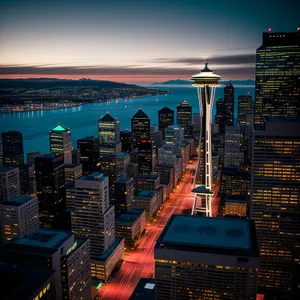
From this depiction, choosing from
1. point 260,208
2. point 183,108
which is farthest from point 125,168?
point 183,108

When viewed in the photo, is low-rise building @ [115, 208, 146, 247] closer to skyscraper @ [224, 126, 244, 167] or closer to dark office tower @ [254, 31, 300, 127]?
dark office tower @ [254, 31, 300, 127]

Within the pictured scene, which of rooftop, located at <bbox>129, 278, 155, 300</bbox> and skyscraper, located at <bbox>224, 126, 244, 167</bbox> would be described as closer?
rooftop, located at <bbox>129, 278, 155, 300</bbox>

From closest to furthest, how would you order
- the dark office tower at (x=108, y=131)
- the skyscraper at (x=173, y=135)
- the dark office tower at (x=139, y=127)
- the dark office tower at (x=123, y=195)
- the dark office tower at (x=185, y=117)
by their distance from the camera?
the dark office tower at (x=123, y=195) < the dark office tower at (x=108, y=131) < the skyscraper at (x=173, y=135) < the dark office tower at (x=139, y=127) < the dark office tower at (x=185, y=117)

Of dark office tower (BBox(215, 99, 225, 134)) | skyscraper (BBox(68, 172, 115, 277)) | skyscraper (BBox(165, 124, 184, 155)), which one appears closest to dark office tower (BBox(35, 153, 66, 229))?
skyscraper (BBox(68, 172, 115, 277))

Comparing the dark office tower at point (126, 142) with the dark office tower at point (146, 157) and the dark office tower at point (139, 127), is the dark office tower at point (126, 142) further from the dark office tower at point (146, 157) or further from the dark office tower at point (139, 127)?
the dark office tower at point (146, 157)

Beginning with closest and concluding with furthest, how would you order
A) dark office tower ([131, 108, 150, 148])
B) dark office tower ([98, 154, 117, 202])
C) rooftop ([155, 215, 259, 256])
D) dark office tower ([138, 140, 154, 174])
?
rooftop ([155, 215, 259, 256]), dark office tower ([98, 154, 117, 202]), dark office tower ([138, 140, 154, 174]), dark office tower ([131, 108, 150, 148])

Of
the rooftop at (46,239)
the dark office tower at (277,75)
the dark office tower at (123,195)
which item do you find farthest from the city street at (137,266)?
the dark office tower at (277,75)

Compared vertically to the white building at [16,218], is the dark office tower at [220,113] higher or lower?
higher

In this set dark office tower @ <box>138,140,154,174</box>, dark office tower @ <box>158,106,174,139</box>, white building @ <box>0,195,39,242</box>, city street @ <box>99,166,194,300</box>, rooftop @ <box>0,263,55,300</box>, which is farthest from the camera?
dark office tower @ <box>158,106,174,139</box>
